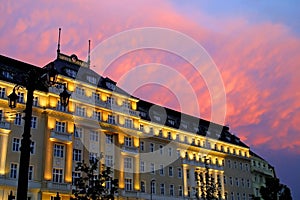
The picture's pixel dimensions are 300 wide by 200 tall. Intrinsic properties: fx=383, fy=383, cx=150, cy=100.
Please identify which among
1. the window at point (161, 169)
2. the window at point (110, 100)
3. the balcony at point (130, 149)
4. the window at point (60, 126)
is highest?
the window at point (110, 100)

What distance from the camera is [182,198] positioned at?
71625 millimetres

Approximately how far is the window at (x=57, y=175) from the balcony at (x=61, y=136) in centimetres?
437

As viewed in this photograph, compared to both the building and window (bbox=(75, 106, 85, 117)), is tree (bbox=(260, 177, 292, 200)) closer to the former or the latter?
the building

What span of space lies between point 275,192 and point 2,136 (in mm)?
39529

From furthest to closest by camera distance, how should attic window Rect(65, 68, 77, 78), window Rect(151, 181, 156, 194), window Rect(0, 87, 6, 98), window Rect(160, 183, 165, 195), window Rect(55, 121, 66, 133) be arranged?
window Rect(160, 183, 165, 195)
window Rect(151, 181, 156, 194)
attic window Rect(65, 68, 77, 78)
window Rect(55, 121, 66, 133)
window Rect(0, 87, 6, 98)

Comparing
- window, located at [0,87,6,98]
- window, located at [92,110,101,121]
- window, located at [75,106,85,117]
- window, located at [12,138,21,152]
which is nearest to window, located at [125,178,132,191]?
window, located at [92,110,101,121]

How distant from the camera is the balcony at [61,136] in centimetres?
5384

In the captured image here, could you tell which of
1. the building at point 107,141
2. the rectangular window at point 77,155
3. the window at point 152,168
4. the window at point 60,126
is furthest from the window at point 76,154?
the window at point 152,168

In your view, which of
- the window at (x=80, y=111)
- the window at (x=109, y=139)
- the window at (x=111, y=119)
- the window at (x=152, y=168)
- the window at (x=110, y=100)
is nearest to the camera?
the window at (x=80, y=111)

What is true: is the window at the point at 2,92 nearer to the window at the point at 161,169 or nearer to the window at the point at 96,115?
the window at the point at 96,115

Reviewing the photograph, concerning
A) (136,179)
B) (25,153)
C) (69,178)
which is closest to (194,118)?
(136,179)

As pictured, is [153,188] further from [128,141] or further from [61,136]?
[61,136]

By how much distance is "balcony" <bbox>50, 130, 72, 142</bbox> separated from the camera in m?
53.8

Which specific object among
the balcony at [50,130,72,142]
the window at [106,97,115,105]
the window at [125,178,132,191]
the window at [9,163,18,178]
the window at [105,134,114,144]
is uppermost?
the window at [106,97,115,105]
